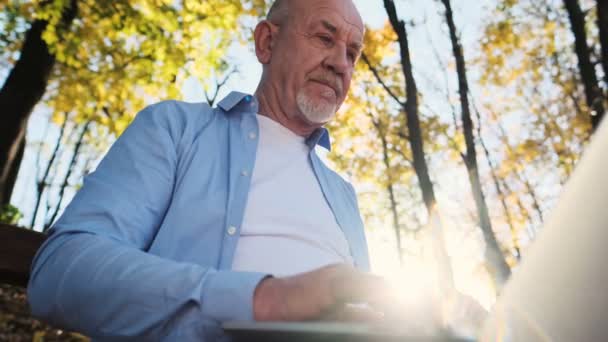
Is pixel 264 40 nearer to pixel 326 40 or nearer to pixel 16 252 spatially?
pixel 326 40

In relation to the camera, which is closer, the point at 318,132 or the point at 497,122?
the point at 318,132

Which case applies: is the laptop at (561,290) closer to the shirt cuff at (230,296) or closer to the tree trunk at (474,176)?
the shirt cuff at (230,296)

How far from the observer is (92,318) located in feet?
2.88

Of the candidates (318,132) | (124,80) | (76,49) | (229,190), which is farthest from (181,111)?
(124,80)

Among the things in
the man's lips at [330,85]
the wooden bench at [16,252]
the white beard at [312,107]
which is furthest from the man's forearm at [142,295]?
the man's lips at [330,85]

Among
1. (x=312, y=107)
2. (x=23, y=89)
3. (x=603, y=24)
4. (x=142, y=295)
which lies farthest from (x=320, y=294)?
(x=23, y=89)

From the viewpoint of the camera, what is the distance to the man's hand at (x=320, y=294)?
727 mm

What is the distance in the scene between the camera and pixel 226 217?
1.49 metres

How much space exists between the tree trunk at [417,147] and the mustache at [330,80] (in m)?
3.81

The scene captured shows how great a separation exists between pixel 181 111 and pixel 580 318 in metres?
1.60

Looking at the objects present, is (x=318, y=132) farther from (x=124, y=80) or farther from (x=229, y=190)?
(x=124, y=80)

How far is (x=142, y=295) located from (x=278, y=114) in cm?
167

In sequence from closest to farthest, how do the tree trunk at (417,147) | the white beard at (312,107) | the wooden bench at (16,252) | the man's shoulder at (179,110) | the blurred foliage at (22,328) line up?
the wooden bench at (16,252) < the man's shoulder at (179,110) < the white beard at (312,107) < the blurred foliage at (22,328) < the tree trunk at (417,147)

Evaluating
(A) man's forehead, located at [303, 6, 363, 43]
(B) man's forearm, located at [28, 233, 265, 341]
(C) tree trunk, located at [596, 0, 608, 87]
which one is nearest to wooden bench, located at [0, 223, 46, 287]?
(B) man's forearm, located at [28, 233, 265, 341]
